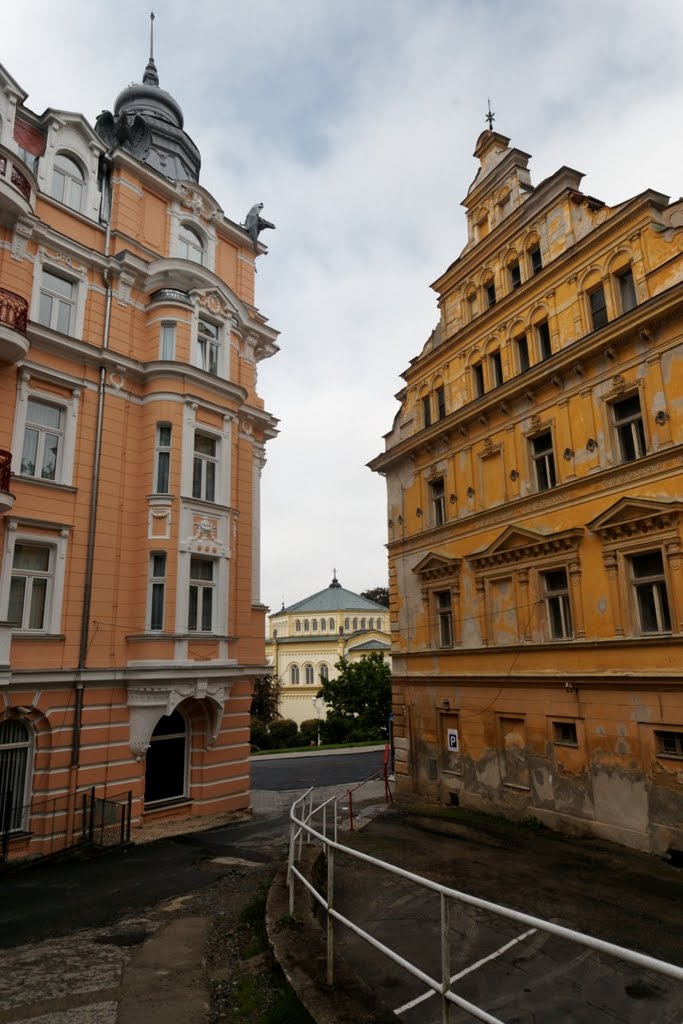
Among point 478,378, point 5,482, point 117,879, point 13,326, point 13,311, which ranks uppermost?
point 478,378

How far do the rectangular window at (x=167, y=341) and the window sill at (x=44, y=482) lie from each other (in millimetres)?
5014

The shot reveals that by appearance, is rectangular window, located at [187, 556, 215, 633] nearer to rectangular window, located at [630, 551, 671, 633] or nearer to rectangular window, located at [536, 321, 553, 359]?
rectangular window, located at [630, 551, 671, 633]

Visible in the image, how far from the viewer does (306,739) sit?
142 feet

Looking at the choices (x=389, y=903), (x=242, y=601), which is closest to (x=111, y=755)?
(x=242, y=601)

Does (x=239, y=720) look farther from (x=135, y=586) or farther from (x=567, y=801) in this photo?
(x=567, y=801)

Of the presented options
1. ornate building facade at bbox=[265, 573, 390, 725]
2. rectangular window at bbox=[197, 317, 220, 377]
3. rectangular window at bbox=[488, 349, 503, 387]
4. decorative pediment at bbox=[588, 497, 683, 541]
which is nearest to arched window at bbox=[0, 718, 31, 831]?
rectangular window at bbox=[197, 317, 220, 377]

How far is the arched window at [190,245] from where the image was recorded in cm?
2108

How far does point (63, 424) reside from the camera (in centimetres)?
1712

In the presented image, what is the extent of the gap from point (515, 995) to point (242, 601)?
14470mm

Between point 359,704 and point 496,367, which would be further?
point 359,704

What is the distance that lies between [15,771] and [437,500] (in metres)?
14.5

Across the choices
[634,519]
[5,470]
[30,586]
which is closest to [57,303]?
[5,470]

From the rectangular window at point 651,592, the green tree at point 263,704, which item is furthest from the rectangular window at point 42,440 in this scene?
the green tree at point 263,704

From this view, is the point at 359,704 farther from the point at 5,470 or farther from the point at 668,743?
the point at 5,470
